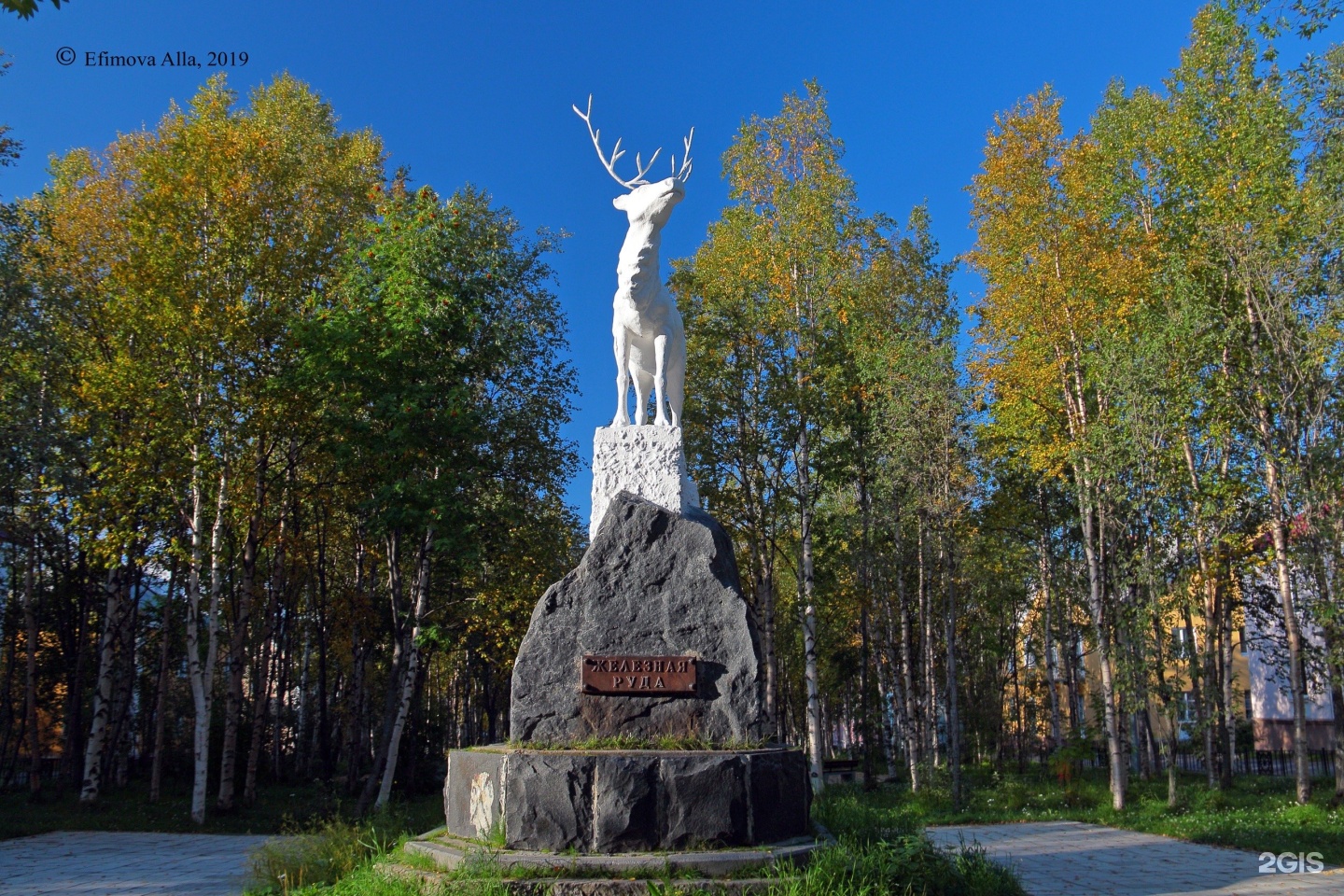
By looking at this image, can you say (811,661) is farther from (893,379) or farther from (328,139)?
(328,139)

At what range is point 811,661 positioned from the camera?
55.4 feet

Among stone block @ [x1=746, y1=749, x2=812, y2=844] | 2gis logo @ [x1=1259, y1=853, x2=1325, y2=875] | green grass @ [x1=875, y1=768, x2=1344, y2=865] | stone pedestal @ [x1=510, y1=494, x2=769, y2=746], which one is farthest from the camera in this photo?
green grass @ [x1=875, y1=768, x2=1344, y2=865]

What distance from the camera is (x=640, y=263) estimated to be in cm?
809

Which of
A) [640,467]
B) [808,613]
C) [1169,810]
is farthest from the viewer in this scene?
[808,613]

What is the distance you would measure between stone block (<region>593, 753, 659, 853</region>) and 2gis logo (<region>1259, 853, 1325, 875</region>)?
6.56 metres

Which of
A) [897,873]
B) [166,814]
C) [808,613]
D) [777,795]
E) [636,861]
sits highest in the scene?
[808,613]

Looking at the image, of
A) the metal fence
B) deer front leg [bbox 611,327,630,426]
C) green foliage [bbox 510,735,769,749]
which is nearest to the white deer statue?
deer front leg [bbox 611,327,630,426]

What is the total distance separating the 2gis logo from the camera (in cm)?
888

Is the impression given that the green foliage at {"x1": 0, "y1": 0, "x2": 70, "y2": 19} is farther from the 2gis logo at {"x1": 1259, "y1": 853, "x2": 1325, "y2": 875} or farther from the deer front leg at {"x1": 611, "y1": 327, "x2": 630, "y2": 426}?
the 2gis logo at {"x1": 1259, "y1": 853, "x2": 1325, "y2": 875}

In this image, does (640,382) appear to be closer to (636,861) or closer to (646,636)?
(646,636)

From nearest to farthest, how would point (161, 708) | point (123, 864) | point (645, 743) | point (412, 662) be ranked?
point (645, 743) → point (123, 864) → point (412, 662) → point (161, 708)

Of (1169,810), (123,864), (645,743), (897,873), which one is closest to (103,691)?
(123,864)

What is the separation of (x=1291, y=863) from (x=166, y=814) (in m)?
15.8

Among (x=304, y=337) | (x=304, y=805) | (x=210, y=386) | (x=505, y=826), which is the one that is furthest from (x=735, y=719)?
(x=304, y=805)
